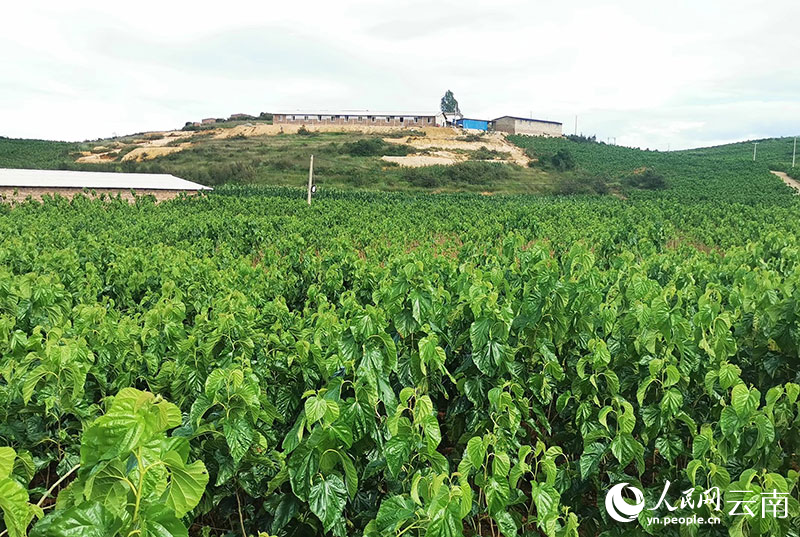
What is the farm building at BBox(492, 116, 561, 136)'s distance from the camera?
358 feet

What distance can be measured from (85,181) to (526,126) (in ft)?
308

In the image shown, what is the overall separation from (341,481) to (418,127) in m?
103

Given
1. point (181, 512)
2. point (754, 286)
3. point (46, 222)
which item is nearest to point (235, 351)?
point (181, 512)

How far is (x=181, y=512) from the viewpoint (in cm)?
179

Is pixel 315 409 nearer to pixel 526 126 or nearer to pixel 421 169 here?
pixel 421 169

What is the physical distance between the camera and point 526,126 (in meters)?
110

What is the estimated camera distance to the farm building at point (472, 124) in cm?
10750

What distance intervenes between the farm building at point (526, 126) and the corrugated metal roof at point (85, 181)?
278 feet

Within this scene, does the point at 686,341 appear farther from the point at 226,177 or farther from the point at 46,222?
the point at 226,177

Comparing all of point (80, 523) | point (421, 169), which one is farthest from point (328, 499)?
point (421, 169)

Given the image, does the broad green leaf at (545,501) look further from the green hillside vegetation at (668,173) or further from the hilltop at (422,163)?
the hilltop at (422,163)

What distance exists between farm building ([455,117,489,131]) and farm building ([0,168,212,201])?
3088 inches

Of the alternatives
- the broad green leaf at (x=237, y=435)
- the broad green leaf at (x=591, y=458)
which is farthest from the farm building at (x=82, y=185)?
the broad green leaf at (x=591, y=458)

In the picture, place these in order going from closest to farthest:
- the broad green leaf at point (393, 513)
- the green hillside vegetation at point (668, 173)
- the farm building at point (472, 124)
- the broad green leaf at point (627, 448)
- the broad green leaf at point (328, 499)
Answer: the broad green leaf at point (393, 513) → the broad green leaf at point (328, 499) → the broad green leaf at point (627, 448) → the green hillside vegetation at point (668, 173) → the farm building at point (472, 124)
